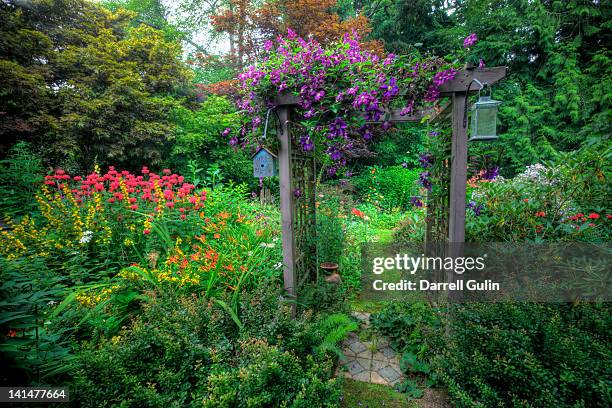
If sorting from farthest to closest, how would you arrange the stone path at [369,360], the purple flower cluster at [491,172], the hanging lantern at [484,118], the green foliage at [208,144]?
1. the green foliage at [208,144]
2. the purple flower cluster at [491,172]
3. the stone path at [369,360]
4. the hanging lantern at [484,118]

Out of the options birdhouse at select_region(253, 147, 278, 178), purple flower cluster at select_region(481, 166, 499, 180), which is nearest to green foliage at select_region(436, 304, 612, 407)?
purple flower cluster at select_region(481, 166, 499, 180)

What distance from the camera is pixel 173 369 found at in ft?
5.29

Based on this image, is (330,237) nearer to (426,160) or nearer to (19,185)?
(426,160)

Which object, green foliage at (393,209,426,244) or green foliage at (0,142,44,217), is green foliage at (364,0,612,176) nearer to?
green foliage at (393,209,426,244)

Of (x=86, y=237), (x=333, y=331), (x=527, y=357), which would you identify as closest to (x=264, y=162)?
(x=333, y=331)

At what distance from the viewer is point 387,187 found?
7.98 m

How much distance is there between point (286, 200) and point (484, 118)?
4.79 feet

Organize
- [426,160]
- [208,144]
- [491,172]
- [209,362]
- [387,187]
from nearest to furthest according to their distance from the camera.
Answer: [209,362]
[491,172]
[426,160]
[208,144]
[387,187]

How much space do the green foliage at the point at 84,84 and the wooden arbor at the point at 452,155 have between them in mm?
5064

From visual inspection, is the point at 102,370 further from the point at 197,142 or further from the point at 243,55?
the point at 243,55

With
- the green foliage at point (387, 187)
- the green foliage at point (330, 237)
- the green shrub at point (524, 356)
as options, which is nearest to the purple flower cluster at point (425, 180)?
the green shrub at point (524, 356)

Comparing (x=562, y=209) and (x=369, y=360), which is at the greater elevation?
(x=562, y=209)

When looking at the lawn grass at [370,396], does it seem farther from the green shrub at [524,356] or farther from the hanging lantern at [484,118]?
the hanging lantern at [484,118]

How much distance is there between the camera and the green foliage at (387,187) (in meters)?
7.57
